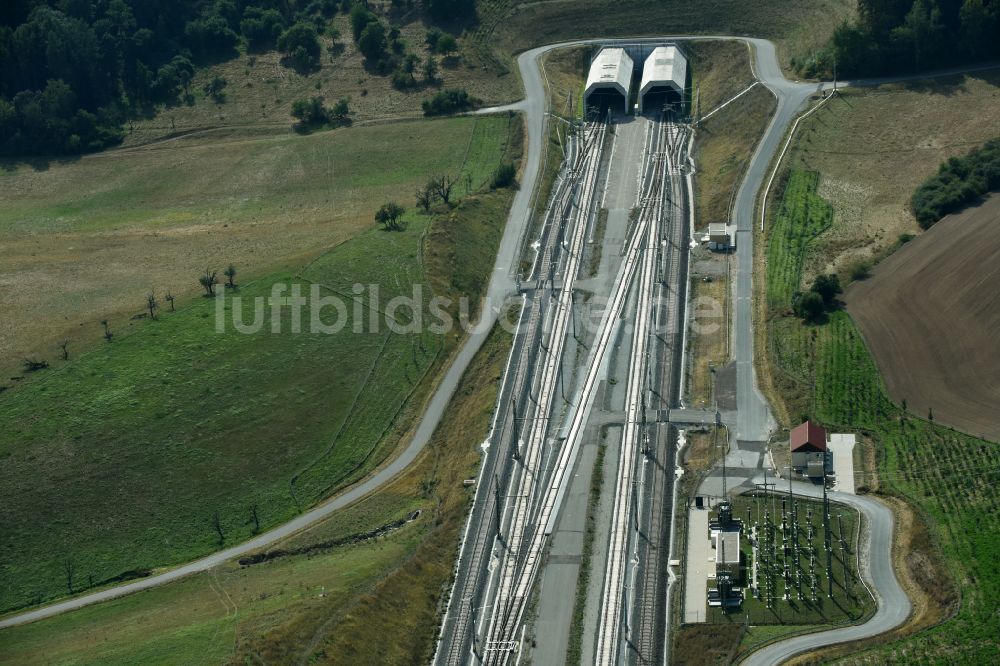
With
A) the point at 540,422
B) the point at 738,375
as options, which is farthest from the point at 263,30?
the point at 738,375

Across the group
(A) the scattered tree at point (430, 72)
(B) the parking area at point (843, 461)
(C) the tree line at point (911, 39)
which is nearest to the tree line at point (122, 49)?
(A) the scattered tree at point (430, 72)

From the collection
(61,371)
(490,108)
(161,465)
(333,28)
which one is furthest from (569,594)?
(333,28)

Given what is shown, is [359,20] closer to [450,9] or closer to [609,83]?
[450,9]

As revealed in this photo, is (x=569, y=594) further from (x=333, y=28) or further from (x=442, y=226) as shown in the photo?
(x=333, y=28)

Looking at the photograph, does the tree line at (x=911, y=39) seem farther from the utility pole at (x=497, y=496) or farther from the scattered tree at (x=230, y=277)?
the utility pole at (x=497, y=496)

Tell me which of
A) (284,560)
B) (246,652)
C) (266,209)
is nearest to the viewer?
(246,652)

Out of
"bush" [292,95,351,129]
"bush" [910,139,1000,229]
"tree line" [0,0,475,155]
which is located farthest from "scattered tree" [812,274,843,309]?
"tree line" [0,0,475,155]

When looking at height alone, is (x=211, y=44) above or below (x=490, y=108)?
above
